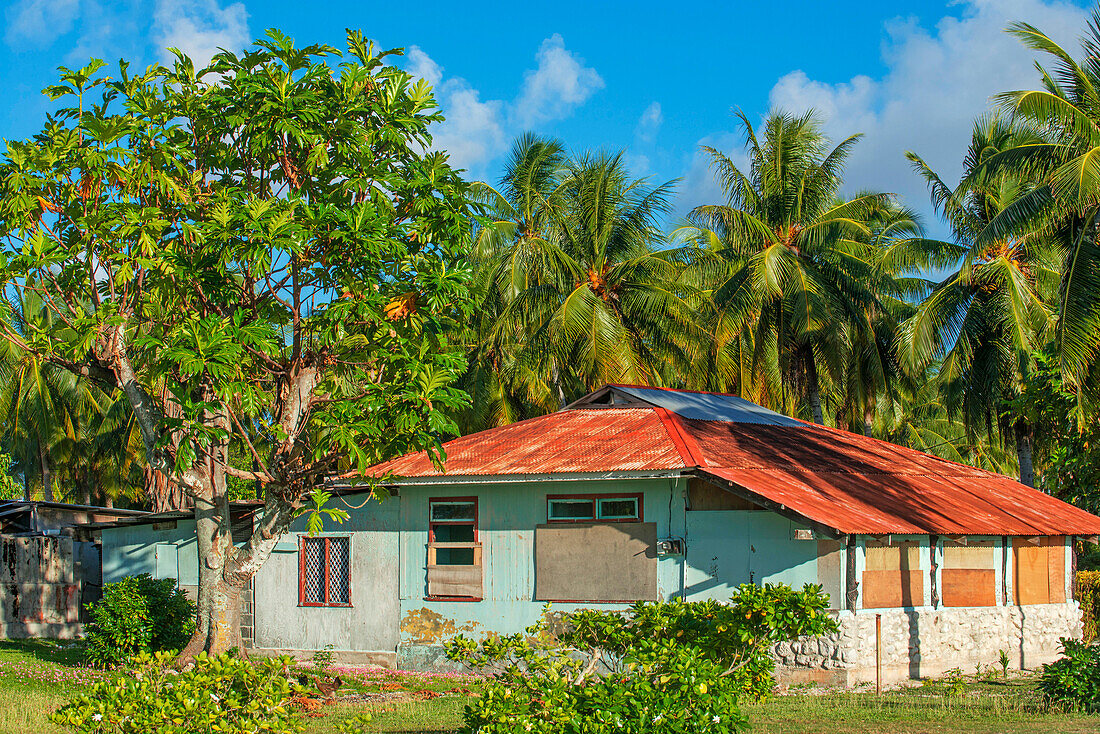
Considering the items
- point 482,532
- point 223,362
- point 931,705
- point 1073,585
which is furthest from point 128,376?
point 1073,585

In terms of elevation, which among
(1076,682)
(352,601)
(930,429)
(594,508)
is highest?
(930,429)

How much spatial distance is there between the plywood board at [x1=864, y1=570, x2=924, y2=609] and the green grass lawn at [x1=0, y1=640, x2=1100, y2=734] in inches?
48.4

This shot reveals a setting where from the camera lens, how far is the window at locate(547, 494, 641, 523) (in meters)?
16.7

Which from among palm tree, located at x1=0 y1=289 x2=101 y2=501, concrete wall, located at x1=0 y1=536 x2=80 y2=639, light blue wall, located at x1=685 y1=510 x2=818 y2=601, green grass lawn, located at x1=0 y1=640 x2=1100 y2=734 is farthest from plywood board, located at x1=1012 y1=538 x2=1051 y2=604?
palm tree, located at x1=0 y1=289 x2=101 y2=501

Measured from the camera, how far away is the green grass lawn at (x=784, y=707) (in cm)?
1173

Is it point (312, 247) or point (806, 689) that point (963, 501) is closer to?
point (806, 689)

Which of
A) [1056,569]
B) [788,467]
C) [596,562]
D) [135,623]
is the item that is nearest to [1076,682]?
[788,467]

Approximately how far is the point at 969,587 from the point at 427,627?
28.3ft

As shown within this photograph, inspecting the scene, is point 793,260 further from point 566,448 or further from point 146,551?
point 146,551

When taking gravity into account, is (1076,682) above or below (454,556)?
below

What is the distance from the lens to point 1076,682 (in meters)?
12.6

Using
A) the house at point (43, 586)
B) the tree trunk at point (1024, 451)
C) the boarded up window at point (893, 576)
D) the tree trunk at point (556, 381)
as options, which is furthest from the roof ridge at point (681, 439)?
the tree trunk at point (1024, 451)

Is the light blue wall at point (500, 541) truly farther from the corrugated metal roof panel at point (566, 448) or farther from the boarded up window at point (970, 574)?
the boarded up window at point (970, 574)

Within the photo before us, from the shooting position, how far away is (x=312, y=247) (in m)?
14.8
